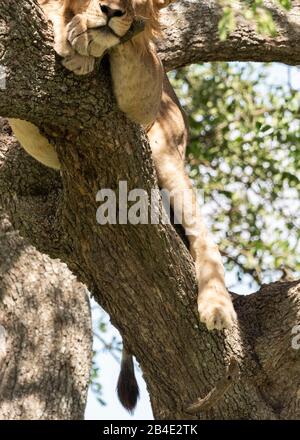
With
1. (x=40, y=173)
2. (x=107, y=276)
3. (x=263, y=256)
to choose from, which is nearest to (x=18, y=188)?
(x=40, y=173)

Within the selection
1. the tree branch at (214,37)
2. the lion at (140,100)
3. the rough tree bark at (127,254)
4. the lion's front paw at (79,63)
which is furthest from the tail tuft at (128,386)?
the lion's front paw at (79,63)

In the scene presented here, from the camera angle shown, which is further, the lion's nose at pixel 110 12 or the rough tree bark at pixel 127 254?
the rough tree bark at pixel 127 254

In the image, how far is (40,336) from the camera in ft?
17.6

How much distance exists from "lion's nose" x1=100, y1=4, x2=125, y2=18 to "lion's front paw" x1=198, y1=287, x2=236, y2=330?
4.59 feet

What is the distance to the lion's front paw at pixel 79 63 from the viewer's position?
11.9ft

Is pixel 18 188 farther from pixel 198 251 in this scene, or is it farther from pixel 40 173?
pixel 198 251

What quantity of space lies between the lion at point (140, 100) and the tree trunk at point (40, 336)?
0.29m

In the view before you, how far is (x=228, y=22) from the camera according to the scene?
3650 mm

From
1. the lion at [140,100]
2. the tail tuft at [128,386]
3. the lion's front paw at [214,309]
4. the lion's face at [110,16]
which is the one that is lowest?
the tail tuft at [128,386]

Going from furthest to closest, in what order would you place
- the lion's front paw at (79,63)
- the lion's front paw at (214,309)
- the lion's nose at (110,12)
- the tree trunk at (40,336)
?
the tree trunk at (40,336), the lion's front paw at (214,309), the lion's front paw at (79,63), the lion's nose at (110,12)

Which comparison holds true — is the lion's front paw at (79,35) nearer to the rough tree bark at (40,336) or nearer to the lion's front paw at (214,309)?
the lion's front paw at (214,309)

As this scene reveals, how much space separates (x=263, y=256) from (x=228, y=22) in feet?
12.2

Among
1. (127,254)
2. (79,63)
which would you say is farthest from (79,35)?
(127,254)

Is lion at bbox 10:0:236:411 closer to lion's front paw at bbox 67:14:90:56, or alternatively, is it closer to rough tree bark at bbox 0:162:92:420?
lion's front paw at bbox 67:14:90:56
